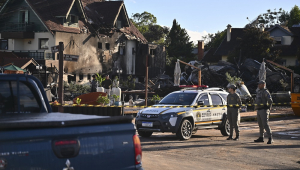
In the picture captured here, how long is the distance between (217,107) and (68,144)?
1274 cm

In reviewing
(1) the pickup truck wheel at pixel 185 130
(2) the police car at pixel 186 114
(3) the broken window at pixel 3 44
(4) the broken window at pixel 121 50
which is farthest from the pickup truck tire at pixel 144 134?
(4) the broken window at pixel 121 50

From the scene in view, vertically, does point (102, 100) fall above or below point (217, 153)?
above

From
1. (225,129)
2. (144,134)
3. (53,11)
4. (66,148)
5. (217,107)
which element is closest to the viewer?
(66,148)

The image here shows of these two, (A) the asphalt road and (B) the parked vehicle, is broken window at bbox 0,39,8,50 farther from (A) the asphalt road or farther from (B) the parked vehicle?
(B) the parked vehicle

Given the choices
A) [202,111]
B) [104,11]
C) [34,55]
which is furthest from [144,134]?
[104,11]

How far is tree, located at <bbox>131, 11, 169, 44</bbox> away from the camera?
10169cm

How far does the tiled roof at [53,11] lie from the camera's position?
46909 millimetres

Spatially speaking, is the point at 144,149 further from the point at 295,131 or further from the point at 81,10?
the point at 81,10

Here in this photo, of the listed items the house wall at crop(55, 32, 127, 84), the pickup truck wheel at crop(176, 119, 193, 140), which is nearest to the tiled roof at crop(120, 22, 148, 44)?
the house wall at crop(55, 32, 127, 84)

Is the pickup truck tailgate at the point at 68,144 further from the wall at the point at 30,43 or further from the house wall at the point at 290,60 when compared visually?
the house wall at the point at 290,60

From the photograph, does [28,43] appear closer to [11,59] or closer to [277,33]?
[11,59]

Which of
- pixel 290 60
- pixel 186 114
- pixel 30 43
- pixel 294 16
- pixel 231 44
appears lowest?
pixel 186 114

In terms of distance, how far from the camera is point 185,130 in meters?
15.6

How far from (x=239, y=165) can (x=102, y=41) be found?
4335cm
